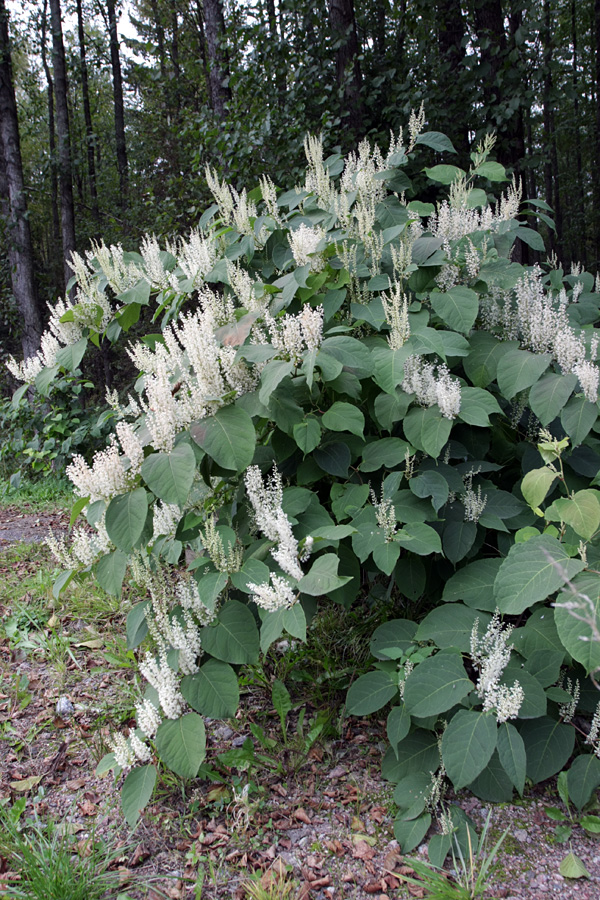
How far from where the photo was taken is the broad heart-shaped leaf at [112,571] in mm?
1804

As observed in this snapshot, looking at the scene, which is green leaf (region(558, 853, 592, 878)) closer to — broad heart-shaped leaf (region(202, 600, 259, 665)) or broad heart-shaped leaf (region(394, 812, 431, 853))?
broad heart-shaped leaf (region(394, 812, 431, 853))

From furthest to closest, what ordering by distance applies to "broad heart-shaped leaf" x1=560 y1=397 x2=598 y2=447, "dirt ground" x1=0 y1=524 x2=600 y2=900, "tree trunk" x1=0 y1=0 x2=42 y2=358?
"tree trunk" x1=0 y1=0 x2=42 y2=358
"broad heart-shaped leaf" x1=560 y1=397 x2=598 y2=447
"dirt ground" x1=0 y1=524 x2=600 y2=900

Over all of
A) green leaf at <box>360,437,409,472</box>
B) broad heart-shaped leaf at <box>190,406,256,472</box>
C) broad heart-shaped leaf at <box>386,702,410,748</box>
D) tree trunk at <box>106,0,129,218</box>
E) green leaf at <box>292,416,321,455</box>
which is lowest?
broad heart-shaped leaf at <box>386,702,410,748</box>

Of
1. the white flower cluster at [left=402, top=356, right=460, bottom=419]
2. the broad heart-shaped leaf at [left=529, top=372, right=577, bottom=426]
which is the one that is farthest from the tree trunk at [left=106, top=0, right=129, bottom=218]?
the broad heart-shaped leaf at [left=529, top=372, right=577, bottom=426]

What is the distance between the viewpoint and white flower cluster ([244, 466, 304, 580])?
1.70 metres

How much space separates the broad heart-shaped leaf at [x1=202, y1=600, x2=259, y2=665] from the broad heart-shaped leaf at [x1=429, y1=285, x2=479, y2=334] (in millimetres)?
1277

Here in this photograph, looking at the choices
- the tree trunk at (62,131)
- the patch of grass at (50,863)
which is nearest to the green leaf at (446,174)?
the patch of grass at (50,863)

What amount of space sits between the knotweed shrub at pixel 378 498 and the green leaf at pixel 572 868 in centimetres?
18

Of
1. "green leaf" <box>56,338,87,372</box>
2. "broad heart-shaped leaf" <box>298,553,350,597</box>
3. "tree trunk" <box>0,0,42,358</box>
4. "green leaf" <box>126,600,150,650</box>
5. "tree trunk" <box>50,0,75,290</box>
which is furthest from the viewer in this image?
"tree trunk" <box>50,0,75,290</box>

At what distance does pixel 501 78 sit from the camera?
5469mm

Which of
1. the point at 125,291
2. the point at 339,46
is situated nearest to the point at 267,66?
the point at 339,46

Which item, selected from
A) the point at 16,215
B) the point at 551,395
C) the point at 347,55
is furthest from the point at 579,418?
the point at 16,215

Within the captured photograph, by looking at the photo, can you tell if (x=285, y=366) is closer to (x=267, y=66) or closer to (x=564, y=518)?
(x=564, y=518)

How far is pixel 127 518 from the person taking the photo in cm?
167
